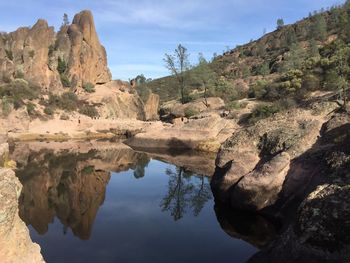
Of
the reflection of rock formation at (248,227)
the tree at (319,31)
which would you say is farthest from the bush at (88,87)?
the reflection of rock formation at (248,227)

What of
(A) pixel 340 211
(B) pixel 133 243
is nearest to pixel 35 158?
(B) pixel 133 243

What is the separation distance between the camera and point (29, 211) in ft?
69.8

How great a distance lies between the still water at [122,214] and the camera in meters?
15.9

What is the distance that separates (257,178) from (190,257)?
17.5 feet

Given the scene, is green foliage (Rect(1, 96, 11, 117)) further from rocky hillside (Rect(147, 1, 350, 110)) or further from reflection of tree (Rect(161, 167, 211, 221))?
rocky hillside (Rect(147, 1, 350, 110))

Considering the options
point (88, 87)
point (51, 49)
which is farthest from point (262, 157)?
point (51, 49)

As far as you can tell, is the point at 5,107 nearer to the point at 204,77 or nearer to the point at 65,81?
the point at 65,81

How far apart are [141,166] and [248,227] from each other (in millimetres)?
21542

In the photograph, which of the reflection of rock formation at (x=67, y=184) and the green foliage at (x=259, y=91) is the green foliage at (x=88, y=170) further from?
the green foliage at (x=259, y=91)

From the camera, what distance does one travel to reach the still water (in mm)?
15922

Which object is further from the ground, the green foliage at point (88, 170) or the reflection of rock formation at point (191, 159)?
the green foliage at point (88, 170)

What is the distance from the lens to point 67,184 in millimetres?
28719

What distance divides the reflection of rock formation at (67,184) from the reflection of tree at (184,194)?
170 inches

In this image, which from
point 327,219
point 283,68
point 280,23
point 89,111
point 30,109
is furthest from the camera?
point 280,23
